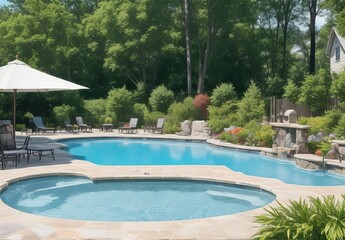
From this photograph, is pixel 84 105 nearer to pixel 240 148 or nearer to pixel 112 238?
pixel 240 148

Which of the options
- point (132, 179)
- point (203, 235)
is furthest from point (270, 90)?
point (203, 235)

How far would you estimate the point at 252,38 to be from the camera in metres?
34.8

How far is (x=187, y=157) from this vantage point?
1628cm

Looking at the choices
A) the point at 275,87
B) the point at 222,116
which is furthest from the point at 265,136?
the point at 275,87

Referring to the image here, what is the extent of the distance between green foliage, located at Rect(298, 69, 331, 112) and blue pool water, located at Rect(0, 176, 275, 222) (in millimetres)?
13335

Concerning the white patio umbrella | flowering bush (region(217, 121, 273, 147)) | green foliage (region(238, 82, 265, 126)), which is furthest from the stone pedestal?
the white patio umbrella

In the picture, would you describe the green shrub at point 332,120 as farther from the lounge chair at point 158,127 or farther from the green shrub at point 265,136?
the lounge chair at point 158,127

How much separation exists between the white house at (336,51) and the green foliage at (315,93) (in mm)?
8045

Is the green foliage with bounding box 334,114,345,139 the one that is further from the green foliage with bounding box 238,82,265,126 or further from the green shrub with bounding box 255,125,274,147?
the green foliage with bounding box 238,82,265,126

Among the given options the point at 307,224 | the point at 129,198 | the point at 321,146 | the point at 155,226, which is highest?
the point at 321,146

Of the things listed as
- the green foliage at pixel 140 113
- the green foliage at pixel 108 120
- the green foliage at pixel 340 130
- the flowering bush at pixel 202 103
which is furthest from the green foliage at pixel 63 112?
the green foliage at pixel 340 130

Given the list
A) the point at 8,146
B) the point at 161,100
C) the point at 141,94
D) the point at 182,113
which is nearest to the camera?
the point at 8,146

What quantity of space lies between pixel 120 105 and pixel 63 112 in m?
3.78

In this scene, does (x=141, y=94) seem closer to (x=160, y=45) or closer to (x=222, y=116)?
(x=160, y=45)
